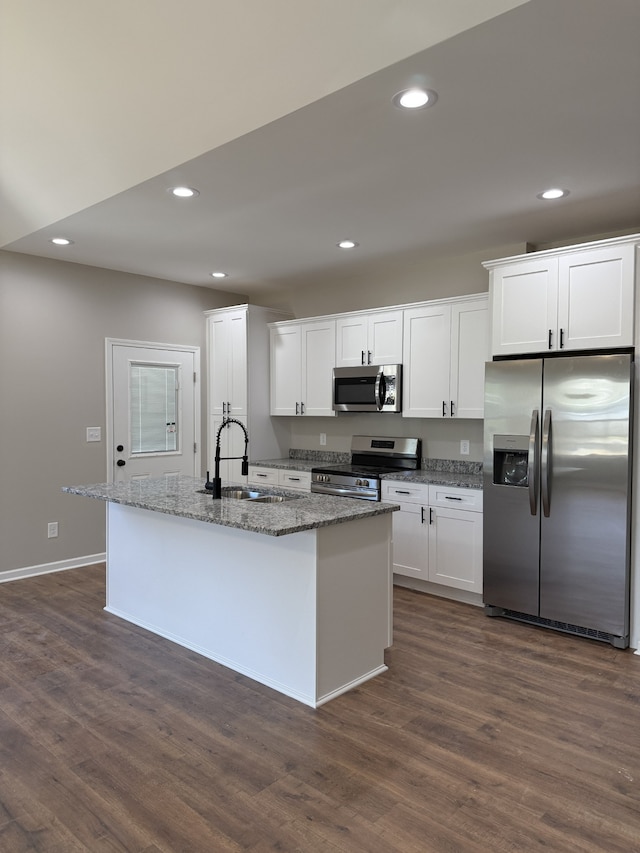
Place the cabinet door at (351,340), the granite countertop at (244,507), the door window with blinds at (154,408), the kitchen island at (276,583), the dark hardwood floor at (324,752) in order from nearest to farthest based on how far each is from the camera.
A: the dark hardwood floor at (324,752), the granite countertop at (244,507), the kitchen island at (276,583), the cabinet door at (351,340), the door window with blinds at (154,408)

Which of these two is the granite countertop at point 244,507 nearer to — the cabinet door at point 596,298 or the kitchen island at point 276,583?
the kitchen island at point 276,583

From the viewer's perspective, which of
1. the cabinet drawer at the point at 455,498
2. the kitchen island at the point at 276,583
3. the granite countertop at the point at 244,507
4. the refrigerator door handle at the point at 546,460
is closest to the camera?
the granite countertop at the point at 244,507

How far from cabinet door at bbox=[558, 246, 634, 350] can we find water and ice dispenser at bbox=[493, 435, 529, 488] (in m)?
0.68

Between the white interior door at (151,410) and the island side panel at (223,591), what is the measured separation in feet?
4.81

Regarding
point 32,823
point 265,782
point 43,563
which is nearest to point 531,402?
point 265,782

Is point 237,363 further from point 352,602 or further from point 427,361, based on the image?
point 352,602

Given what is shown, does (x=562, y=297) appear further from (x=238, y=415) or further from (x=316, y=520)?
(x=238, y=415)

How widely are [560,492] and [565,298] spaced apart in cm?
122

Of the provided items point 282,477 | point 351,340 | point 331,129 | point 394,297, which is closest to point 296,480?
point 282,477

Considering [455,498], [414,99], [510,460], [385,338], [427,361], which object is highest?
[414,99]

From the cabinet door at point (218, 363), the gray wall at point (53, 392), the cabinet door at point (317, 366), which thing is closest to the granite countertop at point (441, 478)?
the cabinet door at point (317, 366)

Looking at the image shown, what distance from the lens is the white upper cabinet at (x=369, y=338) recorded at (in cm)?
492

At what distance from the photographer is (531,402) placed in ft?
12.4

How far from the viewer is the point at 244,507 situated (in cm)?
310
